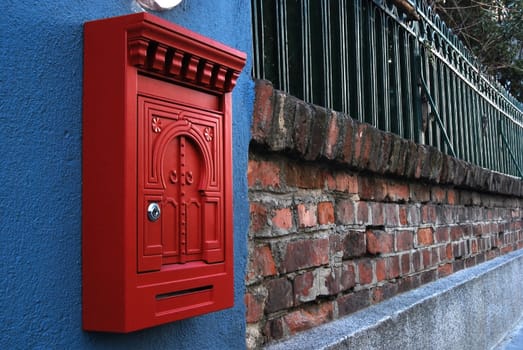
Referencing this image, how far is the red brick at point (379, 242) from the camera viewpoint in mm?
Result: 2596

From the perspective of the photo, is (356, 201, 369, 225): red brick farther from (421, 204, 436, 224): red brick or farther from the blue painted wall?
the blue painted wall

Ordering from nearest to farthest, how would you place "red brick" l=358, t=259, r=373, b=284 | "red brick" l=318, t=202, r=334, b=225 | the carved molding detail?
the carved molding detail < "red brick" l=318, t=202, r=334, b=225 < "red brick" l=358, t=259, r=373, b=284

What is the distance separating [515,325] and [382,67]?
318 cm

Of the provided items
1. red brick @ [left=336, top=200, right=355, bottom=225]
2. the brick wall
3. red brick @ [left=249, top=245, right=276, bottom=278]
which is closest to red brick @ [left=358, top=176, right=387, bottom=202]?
the brick wall

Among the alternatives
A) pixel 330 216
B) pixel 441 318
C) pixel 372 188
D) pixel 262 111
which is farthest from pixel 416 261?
pixel 262 111

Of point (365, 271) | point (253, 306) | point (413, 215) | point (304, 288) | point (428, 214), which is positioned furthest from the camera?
point (428, 214)

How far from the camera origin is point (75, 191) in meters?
1.08

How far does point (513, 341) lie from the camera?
4652 millimetres

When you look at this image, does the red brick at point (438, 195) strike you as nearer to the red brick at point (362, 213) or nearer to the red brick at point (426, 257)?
the red brick at point (426, 257)

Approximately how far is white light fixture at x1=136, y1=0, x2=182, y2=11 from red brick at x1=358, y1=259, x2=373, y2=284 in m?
1.51

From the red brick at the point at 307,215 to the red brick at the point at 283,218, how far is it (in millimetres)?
79

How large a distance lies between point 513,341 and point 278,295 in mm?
3414

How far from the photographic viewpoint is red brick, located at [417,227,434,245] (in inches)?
128

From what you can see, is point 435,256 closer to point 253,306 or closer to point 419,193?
point 419,193
